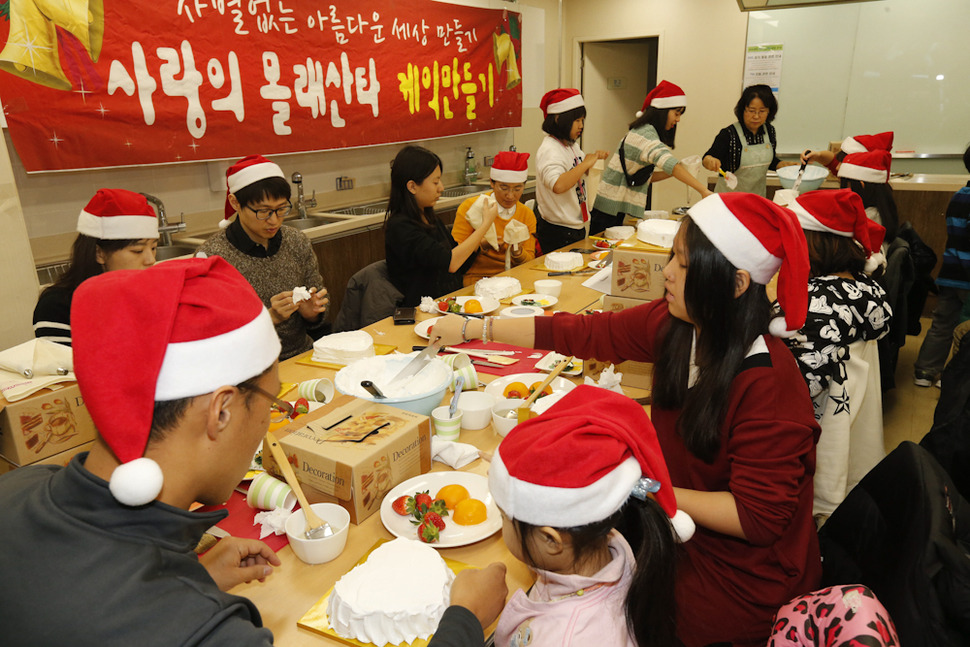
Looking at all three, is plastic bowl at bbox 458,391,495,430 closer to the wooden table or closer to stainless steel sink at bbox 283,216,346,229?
the wooden table

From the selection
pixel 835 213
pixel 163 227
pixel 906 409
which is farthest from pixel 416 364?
pixel 906 409

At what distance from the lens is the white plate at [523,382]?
73.9 inches

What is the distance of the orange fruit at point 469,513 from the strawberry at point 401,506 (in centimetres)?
11

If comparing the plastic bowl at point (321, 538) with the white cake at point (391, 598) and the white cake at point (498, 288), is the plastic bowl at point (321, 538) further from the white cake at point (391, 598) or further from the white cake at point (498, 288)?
the white cake at point (498, 288)

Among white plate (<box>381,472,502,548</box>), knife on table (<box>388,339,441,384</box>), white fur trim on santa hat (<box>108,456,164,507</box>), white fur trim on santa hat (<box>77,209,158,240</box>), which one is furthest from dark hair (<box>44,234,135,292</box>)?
white fur trim on santa hat (<box>108,456,164,507</box>)

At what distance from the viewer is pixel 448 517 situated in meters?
1.35

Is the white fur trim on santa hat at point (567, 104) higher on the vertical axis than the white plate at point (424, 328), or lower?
higher

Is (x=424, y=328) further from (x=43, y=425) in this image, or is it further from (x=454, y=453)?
(x=43, y=425)

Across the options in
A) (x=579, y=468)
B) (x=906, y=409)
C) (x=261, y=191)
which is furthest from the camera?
(x=906, y=409)

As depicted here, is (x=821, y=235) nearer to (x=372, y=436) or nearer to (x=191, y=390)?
(x=372, y=436)

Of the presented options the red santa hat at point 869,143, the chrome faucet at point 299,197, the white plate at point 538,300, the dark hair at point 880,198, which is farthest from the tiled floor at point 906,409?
the chrome faucet at point 299,197

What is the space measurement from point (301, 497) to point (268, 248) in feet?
5.58

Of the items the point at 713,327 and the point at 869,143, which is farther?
the point at 869,143

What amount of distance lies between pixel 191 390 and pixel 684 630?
1.14m
